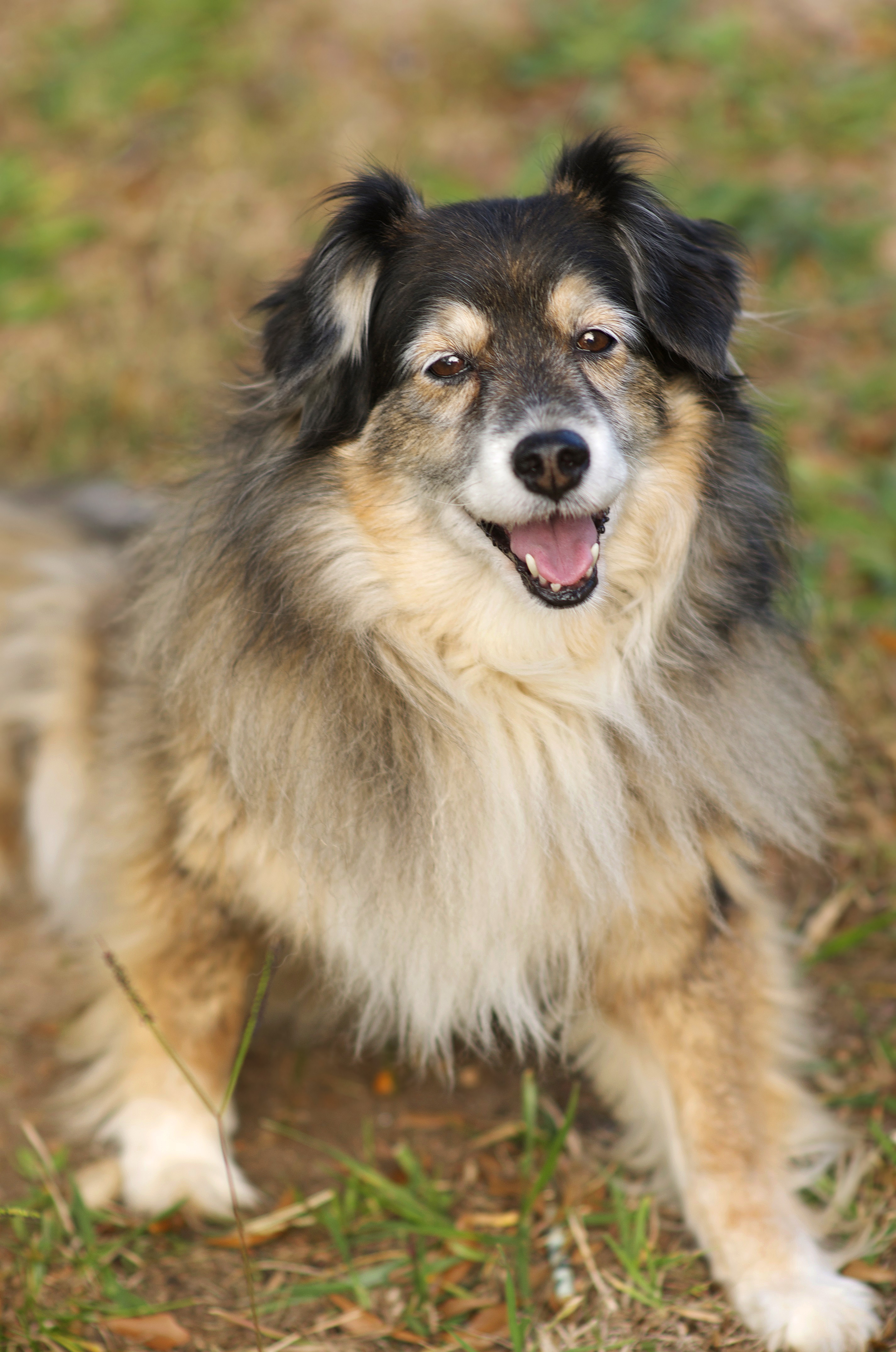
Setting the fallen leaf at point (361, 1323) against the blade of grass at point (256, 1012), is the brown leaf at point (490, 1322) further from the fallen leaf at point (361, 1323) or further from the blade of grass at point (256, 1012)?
the blade of grass at point (256, 1012)

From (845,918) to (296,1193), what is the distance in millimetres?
1655

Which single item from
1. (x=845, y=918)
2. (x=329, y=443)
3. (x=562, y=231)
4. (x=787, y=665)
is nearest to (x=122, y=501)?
(x=329, y=443)

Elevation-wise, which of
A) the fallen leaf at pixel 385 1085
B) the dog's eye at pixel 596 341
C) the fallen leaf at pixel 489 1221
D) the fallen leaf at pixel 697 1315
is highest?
the dog's eye at pixel 596 341

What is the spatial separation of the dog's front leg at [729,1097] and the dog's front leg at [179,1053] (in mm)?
828

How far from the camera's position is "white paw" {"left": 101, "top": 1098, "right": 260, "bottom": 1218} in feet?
8.72

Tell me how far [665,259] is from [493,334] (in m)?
0.39

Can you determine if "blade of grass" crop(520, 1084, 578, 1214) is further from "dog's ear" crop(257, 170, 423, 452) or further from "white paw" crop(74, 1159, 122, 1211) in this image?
"dog's ear" crop(257, 170, 423, 452)

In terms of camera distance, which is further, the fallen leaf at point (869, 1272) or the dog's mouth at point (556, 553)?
the fallen leaf at point (869, 1272)

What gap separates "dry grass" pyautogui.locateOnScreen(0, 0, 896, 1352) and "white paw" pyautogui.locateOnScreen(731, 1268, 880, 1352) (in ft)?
0.27

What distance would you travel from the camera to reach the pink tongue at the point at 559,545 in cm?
228

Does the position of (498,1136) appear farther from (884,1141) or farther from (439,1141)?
(884,1141)

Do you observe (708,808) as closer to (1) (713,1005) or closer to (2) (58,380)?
(1) (713,1005)

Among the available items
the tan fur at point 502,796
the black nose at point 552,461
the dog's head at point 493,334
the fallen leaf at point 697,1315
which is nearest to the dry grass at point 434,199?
the fallen leaf at point 697,1315

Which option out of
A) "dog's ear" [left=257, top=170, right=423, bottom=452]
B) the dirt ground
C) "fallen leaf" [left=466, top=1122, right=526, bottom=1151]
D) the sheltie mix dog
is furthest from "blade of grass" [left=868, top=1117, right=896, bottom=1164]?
"dog's ear" [left=257, top=170, right=423, bottom=452]
